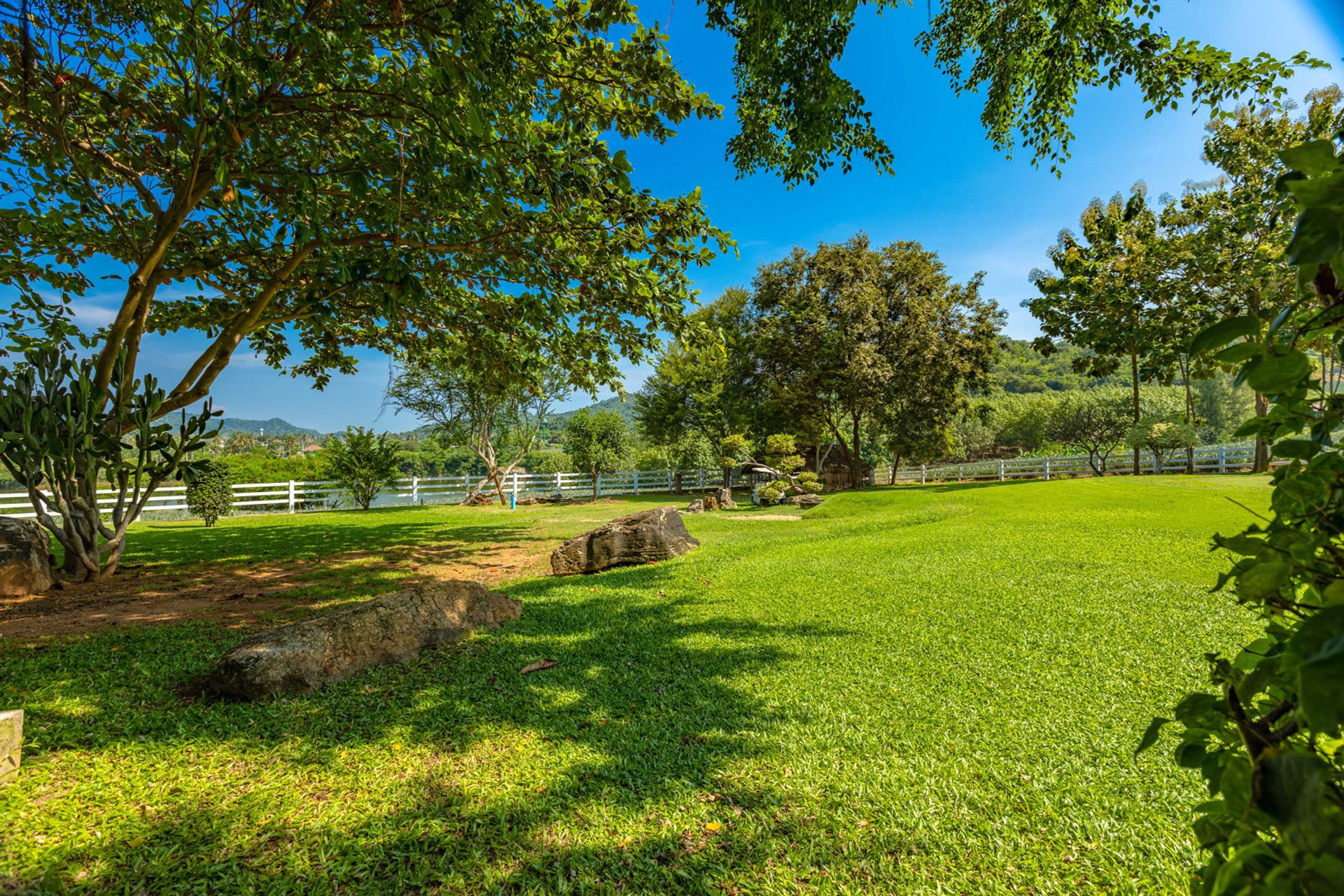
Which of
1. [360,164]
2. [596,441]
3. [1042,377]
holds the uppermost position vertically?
[1042,377]

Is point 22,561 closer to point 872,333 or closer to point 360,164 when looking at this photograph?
point 360,164

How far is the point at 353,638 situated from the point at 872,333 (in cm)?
1892

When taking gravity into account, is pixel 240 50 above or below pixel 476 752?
above

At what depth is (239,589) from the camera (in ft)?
19.1

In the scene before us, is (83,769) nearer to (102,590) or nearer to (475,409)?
(102,590)

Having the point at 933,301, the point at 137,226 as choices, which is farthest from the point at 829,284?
the point at 137,226

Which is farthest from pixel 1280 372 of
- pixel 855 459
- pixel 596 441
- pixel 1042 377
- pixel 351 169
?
pixel 1042 377

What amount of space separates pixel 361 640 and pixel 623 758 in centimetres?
209

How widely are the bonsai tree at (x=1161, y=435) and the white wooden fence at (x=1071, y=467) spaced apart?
2.62 metres

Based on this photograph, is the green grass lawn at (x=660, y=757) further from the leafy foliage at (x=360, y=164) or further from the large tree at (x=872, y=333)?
the large tree at (x=872, y=333)

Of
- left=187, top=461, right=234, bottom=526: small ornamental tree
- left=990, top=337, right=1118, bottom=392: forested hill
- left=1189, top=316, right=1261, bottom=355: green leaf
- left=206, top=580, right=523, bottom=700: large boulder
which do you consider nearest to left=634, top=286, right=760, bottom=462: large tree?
left=187, top=461, right=234, bottom=526: small ornamental tree

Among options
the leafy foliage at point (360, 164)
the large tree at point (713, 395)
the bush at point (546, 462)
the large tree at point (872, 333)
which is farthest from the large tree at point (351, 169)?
the bush at point (546, 462)

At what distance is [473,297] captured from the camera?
7.25m

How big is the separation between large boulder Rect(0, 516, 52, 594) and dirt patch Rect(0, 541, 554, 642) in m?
0.12
